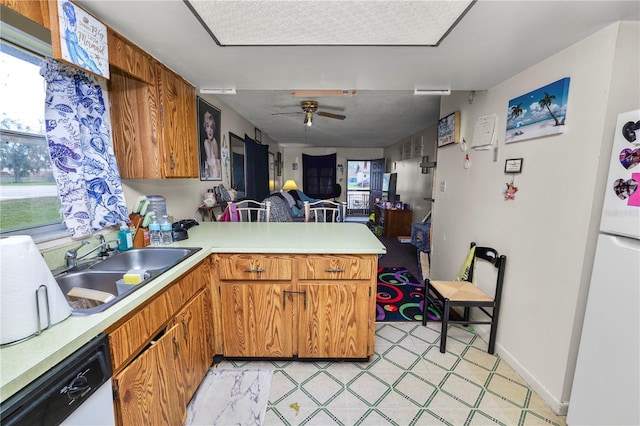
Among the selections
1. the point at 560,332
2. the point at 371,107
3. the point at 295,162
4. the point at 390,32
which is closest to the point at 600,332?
the point at 560,332

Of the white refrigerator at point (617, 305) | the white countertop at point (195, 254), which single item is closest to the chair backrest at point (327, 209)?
the white countertop at point (195, 254)

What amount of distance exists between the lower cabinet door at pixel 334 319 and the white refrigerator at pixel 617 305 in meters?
1.08

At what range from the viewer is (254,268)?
1.71 m

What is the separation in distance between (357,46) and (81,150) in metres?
1.55

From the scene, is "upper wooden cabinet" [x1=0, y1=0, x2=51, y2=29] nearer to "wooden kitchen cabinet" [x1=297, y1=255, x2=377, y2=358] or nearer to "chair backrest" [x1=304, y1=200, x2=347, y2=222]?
"wooden kitchen cabinet" [x1=297, y1=255, x2=377, y2=358]

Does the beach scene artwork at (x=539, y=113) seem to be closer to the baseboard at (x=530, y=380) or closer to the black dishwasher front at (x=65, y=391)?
the baseboard at (x=530, y=380)

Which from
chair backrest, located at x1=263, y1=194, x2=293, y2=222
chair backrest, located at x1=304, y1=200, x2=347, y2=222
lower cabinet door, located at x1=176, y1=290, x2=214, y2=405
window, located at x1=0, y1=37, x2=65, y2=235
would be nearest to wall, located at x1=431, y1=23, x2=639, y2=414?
chair backrest, located at x1=304, y1=200, x2=347, y2=222

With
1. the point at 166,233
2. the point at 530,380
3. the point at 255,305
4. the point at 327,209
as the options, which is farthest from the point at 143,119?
the point at 530,380

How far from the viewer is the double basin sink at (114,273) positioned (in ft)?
3.70

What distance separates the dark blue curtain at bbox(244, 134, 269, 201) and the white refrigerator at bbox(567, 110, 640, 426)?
3.93 metres

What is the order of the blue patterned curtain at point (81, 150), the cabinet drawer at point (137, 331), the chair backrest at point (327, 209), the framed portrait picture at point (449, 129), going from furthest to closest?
the chair backrest at point (327, 209), the framed portrait picture at point (449, 129), the blue patterned curtain at point (81, 150), the cabinet drawer at point (137, 331)

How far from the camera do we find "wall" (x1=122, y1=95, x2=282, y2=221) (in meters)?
1.81

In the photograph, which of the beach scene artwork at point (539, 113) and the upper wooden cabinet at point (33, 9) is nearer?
the upper wooden cabinet at point (33, 9)

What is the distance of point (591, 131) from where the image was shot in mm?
1343
